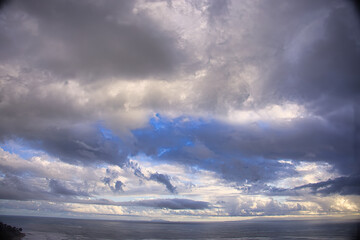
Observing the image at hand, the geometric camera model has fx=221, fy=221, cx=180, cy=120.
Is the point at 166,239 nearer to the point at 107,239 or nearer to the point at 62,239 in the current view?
the point at 107,239

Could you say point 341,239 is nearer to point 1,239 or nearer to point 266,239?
point 266,239

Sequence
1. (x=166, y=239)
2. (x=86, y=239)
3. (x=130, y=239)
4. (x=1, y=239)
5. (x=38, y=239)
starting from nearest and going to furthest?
(x=1, y=239) < (x=38, y=239) < (x=86, y=239) < (x=130, y=239) < (x=166, y=239)

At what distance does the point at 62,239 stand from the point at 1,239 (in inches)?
1245

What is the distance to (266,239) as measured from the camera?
388 ft

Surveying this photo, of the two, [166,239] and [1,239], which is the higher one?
[1,239]

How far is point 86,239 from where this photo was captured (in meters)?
99.2

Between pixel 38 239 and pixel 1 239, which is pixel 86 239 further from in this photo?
pixel 1 239

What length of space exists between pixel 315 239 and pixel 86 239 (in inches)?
4408

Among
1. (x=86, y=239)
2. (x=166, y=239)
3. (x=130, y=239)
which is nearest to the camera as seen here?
(x=86, y=239)

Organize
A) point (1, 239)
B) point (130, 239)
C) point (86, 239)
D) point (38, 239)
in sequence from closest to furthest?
1. point (1, 239)
2. point (38, 239)
3. point (86, 239)
4. point (130, 239)

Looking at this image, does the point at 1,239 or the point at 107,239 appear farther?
the point at 107,239

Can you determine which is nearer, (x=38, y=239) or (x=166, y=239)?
(x=38, y=239)

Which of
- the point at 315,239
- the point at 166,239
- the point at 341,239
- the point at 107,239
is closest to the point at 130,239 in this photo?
the point at 107,239

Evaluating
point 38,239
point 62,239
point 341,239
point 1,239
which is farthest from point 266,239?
point 1,239
